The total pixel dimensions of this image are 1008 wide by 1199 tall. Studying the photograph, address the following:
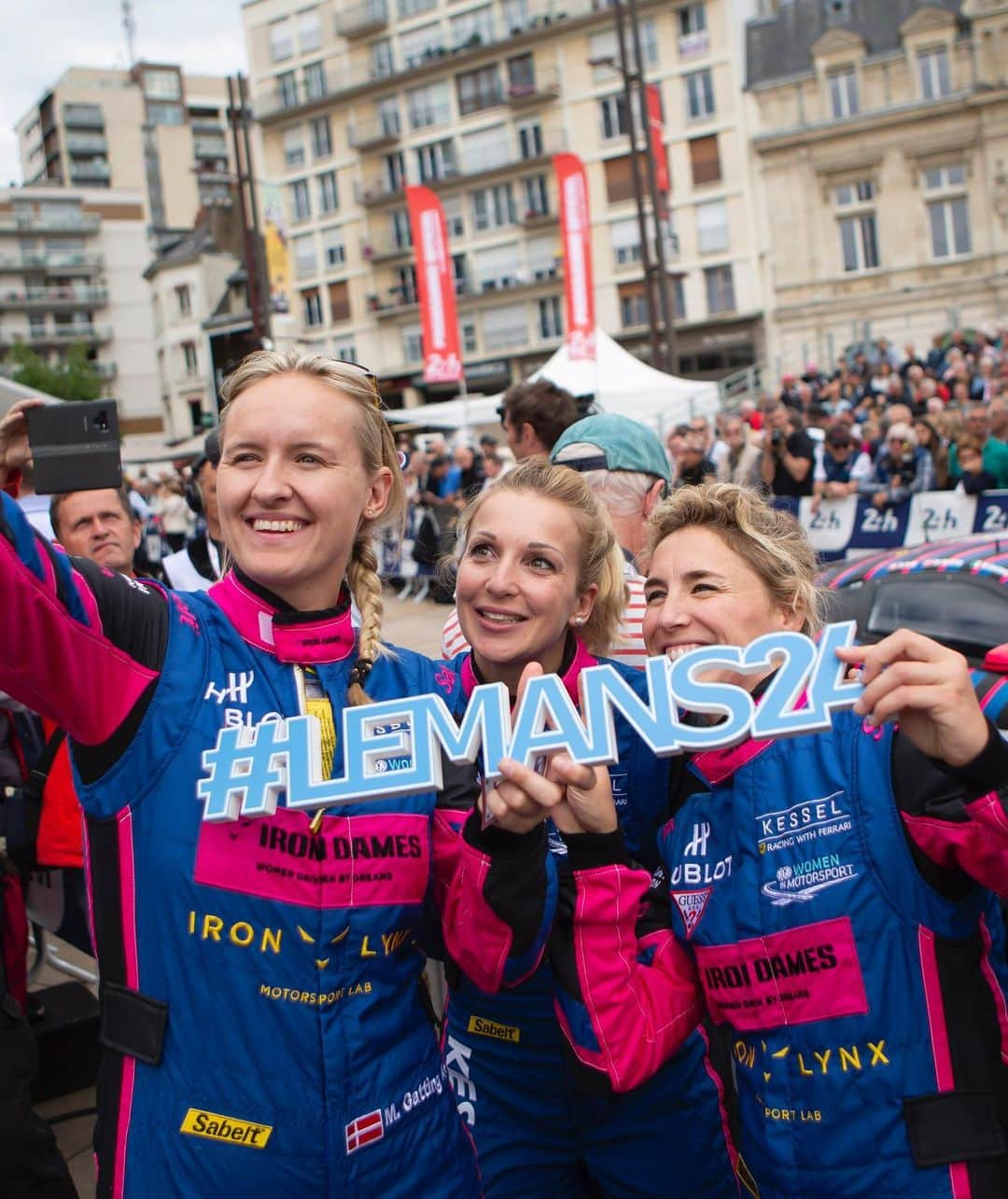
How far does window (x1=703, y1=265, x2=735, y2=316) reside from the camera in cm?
4125

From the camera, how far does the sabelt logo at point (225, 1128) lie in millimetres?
1677

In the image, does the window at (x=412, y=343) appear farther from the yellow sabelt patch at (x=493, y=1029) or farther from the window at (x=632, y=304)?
the yellow sabelt patch at (x=493, y=1029)

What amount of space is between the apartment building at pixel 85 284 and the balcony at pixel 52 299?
6cm

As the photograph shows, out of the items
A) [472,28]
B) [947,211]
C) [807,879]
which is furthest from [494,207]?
[807,879]

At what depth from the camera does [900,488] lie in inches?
428

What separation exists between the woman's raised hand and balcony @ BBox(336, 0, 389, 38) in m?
54.3

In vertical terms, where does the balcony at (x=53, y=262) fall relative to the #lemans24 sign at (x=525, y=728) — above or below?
above

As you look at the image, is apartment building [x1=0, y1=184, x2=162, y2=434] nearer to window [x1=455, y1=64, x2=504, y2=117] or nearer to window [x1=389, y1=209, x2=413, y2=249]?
window [x1=389, y1=209, x2=413, y2=249]

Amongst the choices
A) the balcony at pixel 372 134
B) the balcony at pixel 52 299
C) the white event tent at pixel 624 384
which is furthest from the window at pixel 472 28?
the balcony at pixel 52 299

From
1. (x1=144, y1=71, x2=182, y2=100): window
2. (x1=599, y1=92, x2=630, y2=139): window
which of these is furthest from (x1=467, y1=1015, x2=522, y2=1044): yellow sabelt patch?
(x1=144, y1=71, x2=182, y2=100): window

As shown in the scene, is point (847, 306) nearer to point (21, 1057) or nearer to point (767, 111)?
point (767, 111)

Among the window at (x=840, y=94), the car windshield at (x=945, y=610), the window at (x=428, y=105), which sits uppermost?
the window at (x=428, y=105)

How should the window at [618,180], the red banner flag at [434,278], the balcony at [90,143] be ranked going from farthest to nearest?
the balcony at [90,143], the window at [618,180], the red banner flag at [434,278]

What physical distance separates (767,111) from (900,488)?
3379 cm
